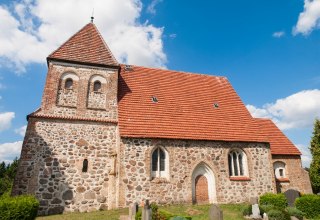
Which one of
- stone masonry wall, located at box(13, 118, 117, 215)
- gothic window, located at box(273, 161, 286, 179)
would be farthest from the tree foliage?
gothic window, located at box(273, 161, 286, 179)

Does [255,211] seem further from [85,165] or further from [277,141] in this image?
[277,141]

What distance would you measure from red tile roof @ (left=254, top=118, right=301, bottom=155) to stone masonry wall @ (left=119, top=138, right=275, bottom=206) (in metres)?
3.36

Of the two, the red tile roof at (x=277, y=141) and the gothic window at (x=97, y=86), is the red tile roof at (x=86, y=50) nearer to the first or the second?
the gothic window at (x=97, y=86)

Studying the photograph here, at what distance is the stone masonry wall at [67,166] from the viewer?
13.1 metres

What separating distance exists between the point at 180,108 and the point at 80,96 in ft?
21.7

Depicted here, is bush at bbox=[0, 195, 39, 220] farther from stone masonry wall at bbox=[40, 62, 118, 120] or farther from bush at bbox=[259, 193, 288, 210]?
bush at bbox=[259, 193, 288, 210]

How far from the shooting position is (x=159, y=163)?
14664 millimetres

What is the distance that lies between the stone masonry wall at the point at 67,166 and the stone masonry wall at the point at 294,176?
41.7 ft

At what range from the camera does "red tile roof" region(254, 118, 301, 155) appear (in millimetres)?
19516

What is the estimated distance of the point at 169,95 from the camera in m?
18.0

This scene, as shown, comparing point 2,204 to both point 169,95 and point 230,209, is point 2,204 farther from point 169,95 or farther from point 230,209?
point 169,95

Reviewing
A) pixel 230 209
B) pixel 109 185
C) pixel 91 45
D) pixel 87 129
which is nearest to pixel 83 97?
pixel 87 129

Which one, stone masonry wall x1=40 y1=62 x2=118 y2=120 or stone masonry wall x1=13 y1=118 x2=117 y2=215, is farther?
stone masonry wall x1=40 y1=62 x2=118 y2=120

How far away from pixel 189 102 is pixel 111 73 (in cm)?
583
